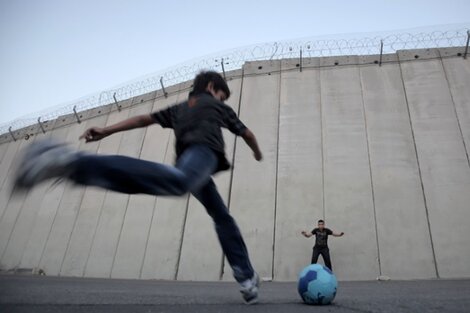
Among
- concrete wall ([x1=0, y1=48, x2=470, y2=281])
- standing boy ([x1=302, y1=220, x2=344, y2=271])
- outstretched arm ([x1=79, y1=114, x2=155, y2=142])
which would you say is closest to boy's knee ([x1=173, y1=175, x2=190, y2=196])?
outstretched arm ([x1=79, y1=114, x2=155, y2=142])

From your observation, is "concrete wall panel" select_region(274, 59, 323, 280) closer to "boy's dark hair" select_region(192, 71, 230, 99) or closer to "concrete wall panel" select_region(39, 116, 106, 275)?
"concrete wall panel" select_region(39, 116, 106, 275)

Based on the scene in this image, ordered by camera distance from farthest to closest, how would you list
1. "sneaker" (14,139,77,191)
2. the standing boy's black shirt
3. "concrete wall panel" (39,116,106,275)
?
"concrete wall panel" (39,116,106,275) < the standing boy's black shirt < "sneaker" (14,139,77,191)

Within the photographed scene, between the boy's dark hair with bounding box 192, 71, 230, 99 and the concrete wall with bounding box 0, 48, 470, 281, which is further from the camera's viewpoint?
the concrete wall with bounding box 0, 48, 470, 281

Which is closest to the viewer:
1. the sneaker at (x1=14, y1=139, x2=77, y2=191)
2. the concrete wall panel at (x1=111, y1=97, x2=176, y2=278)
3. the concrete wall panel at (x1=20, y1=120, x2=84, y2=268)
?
the sneaker at (x1=14, y1=139, x2=77, y2=191)

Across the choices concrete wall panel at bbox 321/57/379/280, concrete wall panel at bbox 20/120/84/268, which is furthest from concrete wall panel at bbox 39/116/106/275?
concrete wall panel at bbox 321/57/379/280

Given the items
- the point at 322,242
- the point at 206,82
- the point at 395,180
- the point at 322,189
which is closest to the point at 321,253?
the point at 322,242

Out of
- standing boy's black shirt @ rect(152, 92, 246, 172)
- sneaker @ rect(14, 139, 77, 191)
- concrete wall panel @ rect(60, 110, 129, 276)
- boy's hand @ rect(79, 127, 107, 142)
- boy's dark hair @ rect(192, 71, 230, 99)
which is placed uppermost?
concrete wall panel @ rect(60, 110, 129, 276)

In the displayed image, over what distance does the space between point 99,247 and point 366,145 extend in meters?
8.75

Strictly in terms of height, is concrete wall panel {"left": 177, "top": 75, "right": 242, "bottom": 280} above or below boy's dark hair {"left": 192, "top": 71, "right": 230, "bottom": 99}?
above

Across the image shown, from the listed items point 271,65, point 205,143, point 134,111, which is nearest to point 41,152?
point 205,143

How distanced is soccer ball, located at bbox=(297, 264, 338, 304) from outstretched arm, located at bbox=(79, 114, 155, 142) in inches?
68.6

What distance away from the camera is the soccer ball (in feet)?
9.52

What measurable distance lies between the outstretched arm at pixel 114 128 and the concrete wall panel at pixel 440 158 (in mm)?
8759

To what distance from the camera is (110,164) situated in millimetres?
1866
